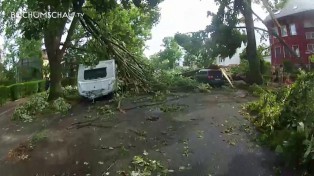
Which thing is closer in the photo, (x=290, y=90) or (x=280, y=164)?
(x=280, y=164)

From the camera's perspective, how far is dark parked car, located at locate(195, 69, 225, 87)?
21.5 metres

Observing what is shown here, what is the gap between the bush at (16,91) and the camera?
77.1ft

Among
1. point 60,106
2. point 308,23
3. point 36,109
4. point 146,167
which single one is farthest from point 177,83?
point 308,23

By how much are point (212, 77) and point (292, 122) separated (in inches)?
518

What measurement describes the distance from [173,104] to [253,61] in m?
8.46

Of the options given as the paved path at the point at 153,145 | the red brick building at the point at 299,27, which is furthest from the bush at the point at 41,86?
the red brick building at the point at 299,27

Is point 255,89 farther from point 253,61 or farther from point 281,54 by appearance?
point 281,54

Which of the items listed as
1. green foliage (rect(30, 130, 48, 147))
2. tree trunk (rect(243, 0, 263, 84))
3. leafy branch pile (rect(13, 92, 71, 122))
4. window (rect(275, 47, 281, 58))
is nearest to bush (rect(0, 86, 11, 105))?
leafy branch pile (rect(13, 92, 71, 122))

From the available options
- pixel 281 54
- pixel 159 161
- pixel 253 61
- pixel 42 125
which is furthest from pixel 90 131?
pixel 281 54

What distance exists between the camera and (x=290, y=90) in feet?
31.3

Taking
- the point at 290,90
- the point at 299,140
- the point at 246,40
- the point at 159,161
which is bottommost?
the point at 159,161

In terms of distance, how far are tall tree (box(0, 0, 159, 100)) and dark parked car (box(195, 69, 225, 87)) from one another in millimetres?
4599

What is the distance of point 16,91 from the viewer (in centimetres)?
2389

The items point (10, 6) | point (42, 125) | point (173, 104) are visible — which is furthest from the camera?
point (10, 6)
